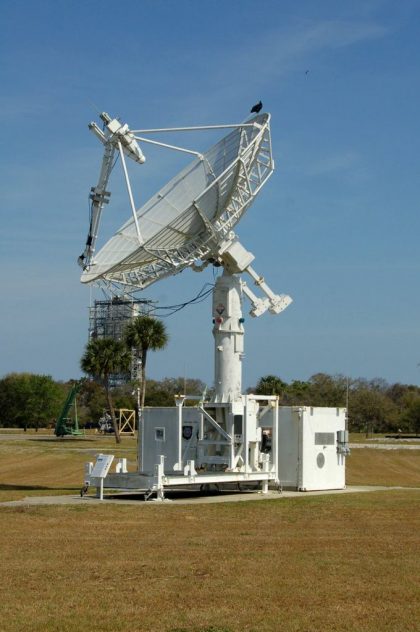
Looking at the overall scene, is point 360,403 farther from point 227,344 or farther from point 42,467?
point 227,344

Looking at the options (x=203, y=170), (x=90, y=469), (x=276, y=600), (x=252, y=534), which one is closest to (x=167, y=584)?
(x=276, y=600)

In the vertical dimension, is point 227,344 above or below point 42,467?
above

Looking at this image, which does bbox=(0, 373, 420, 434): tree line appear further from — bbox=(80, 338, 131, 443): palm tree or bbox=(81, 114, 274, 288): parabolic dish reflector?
bbox=(81, 114, 274, 288): parabolic dish reflector

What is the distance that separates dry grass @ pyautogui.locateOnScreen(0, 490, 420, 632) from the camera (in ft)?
34.4

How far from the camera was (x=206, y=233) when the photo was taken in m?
29.1

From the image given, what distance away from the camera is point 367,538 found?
1792 cm

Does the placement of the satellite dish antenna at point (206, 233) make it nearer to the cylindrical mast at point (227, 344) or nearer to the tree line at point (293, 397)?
the cylindrical mast at point (227, 344)

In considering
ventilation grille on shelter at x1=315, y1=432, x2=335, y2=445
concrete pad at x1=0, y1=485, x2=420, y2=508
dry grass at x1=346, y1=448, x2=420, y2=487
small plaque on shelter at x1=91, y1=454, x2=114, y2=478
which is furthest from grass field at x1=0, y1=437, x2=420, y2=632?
dry grass at x1=346, y1=448, x2=420, y2=487

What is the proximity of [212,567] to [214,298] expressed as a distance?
1750cm

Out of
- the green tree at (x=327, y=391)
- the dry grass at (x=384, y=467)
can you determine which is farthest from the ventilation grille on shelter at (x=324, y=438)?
the green tree at (x=327, y=391)

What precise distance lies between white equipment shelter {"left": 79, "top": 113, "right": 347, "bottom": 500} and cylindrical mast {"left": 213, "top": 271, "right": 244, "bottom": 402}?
32mm

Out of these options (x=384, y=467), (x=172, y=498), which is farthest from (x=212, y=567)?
(x=384, y=467)

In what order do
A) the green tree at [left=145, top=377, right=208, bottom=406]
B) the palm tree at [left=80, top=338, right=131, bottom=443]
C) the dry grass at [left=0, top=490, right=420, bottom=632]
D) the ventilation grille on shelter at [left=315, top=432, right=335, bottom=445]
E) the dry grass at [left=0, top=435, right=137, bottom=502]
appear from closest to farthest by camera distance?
the dry grass at [left=0, top=490, right=420, bottom=632], the ventilation grille on shelter at [left=315, top=432, right=335, bottom=445], the dry grass at [left=0, top=435, right=137, bottom=502], the palm tree at [left=80, top=338, right=131, bottom=443], the green tree at [left=145, top=377, right=208, bottom=406]

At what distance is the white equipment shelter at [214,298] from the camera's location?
28.5m
